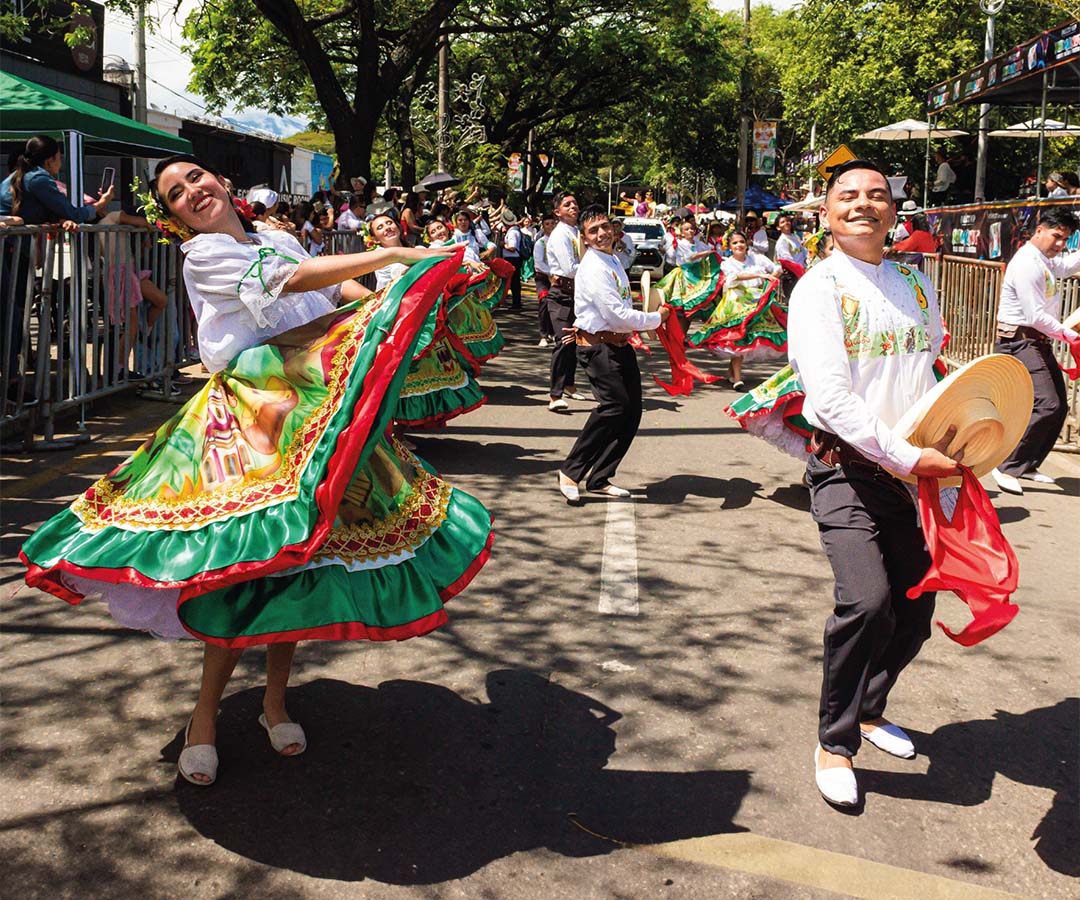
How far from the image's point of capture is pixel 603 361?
777 centimetres

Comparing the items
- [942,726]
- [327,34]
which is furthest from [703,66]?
[942,726]

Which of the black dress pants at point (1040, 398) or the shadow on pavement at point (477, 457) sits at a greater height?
the black dress pants at point (1040, 398)

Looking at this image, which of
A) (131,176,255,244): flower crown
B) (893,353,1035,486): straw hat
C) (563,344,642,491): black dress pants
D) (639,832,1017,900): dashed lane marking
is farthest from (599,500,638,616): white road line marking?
(131,176,255,244): flower crown

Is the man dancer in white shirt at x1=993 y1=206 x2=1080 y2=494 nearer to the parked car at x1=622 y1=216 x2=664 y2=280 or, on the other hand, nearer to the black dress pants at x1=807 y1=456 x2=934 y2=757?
the black dress pants at x1=807 y1=456 x2=934 y2=757

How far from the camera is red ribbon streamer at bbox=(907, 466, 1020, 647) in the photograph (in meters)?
3.48

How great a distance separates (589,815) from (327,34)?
27.4 m

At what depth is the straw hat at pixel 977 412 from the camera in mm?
3539

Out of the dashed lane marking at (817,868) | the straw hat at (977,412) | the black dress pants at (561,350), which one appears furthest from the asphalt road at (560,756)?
A: the black dress pants at (561,350)

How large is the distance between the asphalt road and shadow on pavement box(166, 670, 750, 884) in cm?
1

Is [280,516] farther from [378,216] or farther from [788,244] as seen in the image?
[788,244]

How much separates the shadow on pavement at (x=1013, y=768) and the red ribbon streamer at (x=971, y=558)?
23.5 inches

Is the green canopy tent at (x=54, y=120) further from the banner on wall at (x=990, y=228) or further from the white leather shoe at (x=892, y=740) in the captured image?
the white leather shoe at (x=892, y=740)

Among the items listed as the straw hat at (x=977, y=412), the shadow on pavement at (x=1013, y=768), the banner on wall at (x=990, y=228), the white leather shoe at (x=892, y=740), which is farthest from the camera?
the banner on wall at (x=990, y=228)

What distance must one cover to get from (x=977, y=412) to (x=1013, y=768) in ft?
4.23
